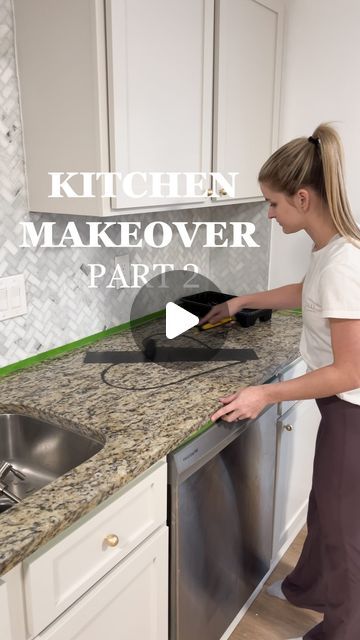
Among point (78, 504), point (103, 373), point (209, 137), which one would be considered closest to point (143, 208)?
point (209, 137)

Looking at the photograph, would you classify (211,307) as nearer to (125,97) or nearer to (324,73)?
(125,97)

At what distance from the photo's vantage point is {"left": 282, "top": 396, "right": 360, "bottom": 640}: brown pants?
1457 mm

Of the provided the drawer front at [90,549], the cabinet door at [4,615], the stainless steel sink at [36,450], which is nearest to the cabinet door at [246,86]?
the stainless steel sink at [36,450]

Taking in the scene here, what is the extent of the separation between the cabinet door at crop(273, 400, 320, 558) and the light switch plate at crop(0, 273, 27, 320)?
93 centimetres

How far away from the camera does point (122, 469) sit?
1.13 meters

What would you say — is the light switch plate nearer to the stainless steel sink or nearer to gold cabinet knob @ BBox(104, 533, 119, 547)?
the stainless steel sink

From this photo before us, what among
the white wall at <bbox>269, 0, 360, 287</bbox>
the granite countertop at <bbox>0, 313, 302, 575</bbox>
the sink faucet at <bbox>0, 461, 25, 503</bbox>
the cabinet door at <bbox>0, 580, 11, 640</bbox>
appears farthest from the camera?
the white wall at <bbox>269, 0, 360, 287</bbox>

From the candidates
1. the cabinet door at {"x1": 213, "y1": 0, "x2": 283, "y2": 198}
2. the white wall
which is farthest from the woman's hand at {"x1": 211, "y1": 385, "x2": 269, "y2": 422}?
the white wall

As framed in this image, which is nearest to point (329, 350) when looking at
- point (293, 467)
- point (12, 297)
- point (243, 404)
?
point (243, 404)

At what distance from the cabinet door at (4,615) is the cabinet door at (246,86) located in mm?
1397

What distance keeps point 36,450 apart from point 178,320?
0.90 metres

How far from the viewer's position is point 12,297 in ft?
5.25

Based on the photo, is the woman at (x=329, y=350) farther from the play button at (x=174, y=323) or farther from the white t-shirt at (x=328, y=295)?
the play button at (x=174, y=323)

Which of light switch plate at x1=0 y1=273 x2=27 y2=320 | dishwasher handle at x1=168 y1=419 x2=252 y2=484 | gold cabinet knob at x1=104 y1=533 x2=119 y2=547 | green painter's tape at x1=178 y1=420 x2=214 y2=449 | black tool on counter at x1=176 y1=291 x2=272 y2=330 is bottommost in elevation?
gold cabinet knob at x1=104 y1=533 x2=119 y2=547
